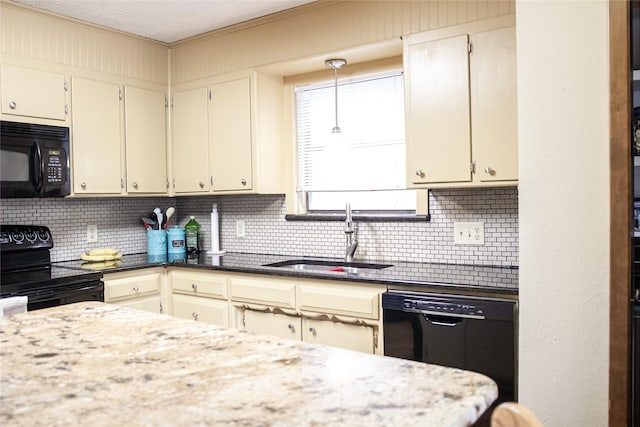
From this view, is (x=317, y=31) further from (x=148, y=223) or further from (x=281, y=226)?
(x=148, y=223)

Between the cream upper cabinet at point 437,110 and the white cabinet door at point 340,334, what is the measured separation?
0.81m

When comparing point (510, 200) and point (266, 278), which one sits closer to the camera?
point (510, 200)

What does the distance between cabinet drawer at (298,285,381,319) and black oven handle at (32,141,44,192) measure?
161 centimetres

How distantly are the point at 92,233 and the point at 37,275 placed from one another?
2.68 ft

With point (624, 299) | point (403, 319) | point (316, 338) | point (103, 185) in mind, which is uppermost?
point (103, 185)

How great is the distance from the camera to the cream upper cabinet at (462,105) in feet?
8.09

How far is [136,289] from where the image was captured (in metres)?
3.23

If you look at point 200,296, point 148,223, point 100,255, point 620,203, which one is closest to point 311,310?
point 200,296

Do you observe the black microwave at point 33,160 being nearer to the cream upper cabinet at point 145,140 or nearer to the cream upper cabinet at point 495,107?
the cream upper cabinet at point 145,140

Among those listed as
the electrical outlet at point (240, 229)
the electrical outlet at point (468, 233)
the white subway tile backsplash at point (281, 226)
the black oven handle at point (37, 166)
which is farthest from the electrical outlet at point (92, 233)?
the electrical outlet at point (468, 233)

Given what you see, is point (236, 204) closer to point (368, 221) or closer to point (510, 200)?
point (368, 221)

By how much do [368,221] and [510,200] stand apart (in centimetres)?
86

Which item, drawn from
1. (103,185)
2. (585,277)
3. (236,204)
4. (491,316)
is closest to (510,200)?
(491,316)

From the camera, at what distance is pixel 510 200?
9.04ft
